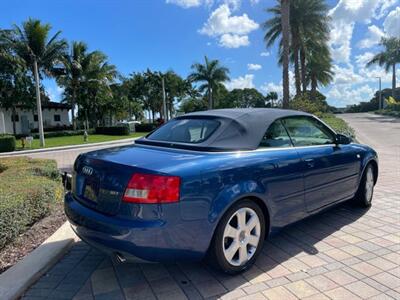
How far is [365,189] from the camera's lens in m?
5.18

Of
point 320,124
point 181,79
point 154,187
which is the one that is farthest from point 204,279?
point 181,79

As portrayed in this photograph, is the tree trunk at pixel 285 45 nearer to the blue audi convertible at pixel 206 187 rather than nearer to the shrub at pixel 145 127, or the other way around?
the blue audi convertible at pixel 206 187

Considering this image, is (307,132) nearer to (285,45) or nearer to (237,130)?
(237,130)

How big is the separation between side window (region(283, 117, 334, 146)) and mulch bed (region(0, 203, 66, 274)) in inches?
127

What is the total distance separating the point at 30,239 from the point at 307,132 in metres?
3.65

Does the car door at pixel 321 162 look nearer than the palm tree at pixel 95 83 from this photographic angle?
Yes

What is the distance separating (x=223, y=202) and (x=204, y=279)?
0.81 m

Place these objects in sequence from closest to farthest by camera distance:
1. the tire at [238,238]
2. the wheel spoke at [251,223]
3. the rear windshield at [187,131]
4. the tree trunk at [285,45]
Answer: the tire at [238,238] < the wheel spoke at [251,223] < the rear windshield at [187,131] < the tree trunk at [285,45]

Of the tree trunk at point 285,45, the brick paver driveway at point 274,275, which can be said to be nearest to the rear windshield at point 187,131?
the brick paver driveway at point 274,275

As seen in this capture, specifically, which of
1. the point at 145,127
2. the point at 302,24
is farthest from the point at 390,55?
the point at 145,127

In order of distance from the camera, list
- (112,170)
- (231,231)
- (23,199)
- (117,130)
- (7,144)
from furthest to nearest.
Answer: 1. (117,130)
2. (7,144)
3. (23,199)
4. (231,231)
5. (112,170)

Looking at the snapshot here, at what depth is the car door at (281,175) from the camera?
3.46 meters

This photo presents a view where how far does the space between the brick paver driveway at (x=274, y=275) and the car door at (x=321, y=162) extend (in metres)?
0.53

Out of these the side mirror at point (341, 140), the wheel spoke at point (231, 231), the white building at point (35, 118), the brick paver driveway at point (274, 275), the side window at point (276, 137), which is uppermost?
the white building at point (35, 118)
